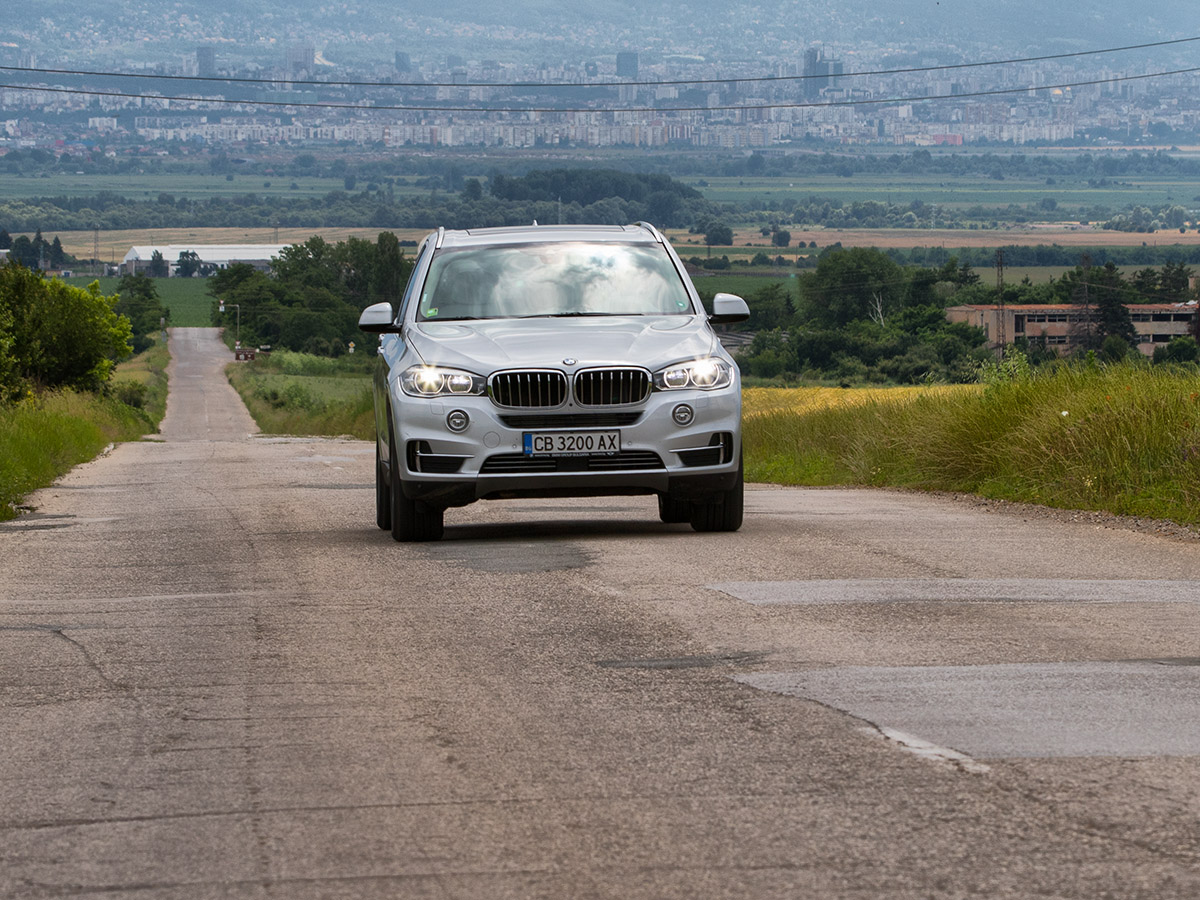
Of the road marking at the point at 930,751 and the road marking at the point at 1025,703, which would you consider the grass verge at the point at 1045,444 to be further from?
the road marking at the point at 930,751

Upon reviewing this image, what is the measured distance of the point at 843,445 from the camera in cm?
2092

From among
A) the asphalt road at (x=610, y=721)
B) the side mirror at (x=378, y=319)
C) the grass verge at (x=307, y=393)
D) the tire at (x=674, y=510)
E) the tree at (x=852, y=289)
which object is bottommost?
the grass verge at (x=307, y=393)

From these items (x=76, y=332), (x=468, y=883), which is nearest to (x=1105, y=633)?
(x=468, y=883)

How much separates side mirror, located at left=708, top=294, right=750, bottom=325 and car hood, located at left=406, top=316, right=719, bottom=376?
4.2 inches

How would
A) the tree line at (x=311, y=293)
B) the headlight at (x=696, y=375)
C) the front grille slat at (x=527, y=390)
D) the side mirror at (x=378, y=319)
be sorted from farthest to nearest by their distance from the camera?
the tree line at (x=311, y=293)
the side mirror at (x=378, y=319)
the headlight at (x=696, y=375)
the front grille slat at (x=527, y=390)

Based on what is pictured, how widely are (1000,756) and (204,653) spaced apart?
3539 millimetres

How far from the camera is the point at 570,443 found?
35.6 ft

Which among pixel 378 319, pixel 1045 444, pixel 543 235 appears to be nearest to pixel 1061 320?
pixel 1045 444

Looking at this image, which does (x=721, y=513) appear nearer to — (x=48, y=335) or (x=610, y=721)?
(x=610, y=721)

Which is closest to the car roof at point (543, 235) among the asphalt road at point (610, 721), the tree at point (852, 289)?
the asphalt road at point (610, 721)

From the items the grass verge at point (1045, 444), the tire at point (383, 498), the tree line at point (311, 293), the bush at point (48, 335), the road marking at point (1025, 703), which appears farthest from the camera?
the tree line at point (311, 293)

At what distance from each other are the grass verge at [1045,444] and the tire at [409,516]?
16.7 ft

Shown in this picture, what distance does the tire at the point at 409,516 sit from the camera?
37.2 ft

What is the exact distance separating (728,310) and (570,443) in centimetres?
157
